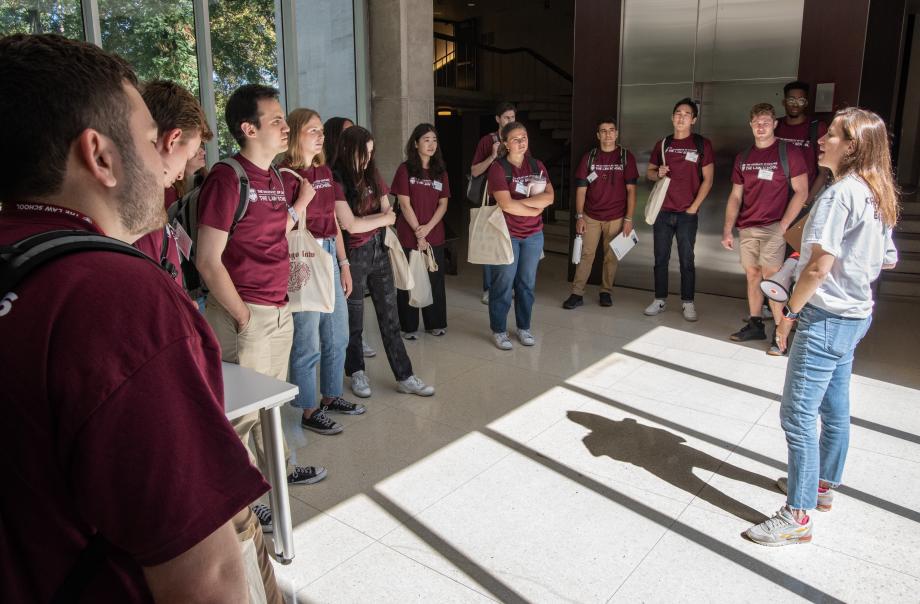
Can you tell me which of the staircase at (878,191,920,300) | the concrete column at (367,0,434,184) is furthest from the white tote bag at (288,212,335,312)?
the staircase at (878,191,920,300)

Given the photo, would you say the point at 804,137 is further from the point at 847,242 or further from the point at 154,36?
the point at 154,36

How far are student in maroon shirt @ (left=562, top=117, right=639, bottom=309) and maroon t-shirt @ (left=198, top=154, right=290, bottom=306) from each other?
4.01 meters

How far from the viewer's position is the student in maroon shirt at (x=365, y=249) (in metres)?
3.86

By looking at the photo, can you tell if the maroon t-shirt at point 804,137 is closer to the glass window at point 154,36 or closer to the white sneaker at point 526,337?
the white sneaker at point 526,337

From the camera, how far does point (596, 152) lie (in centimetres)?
636

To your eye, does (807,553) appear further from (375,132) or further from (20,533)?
(375,132)

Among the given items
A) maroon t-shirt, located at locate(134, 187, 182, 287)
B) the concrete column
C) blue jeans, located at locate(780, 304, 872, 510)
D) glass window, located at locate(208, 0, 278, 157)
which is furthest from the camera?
the concrete column

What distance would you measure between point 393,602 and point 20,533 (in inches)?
68.7

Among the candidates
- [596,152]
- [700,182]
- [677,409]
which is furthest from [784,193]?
[677,409]

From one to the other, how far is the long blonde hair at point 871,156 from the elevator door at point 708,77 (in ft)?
14.1

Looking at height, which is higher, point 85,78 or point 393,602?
point 85,78

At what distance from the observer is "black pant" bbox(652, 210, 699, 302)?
605cm

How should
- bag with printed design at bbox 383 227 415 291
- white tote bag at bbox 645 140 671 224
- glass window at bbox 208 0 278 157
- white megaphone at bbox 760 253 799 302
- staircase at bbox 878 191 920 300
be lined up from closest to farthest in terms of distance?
white megaphone at bbox 760 253 799 302
bag with printed design at bbox 383 227 415 291
white tote bag at bbox 645 140 671 224
glass window at bbox 208 0 278 157
staircase at bbox 878 191 920 300

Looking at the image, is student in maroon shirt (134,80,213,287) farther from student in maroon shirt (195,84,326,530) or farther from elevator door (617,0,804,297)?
elevator door (617,0,804,297)
